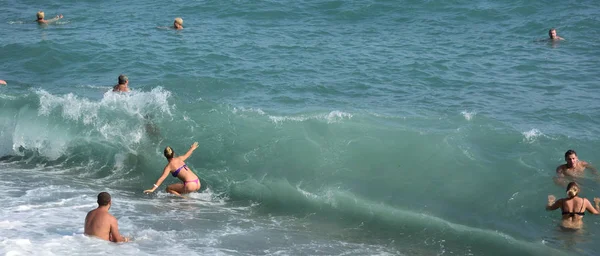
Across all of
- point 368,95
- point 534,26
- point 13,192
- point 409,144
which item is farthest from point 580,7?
point 13,192

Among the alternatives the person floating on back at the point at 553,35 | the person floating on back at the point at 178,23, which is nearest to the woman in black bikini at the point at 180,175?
the person floating on back at the point at 178,23

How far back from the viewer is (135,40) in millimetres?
24406

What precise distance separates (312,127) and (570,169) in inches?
215

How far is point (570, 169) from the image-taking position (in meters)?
13.6

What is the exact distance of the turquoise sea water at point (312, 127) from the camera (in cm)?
1220

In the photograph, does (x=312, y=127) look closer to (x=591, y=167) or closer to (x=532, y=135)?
(x=532, y=135)

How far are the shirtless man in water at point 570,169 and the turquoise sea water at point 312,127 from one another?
0.72ft

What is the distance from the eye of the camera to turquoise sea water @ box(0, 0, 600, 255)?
1220 cm

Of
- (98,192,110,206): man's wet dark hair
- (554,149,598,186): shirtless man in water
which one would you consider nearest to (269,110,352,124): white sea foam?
(554,149,598,186): shirtless man in water

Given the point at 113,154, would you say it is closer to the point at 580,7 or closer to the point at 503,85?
the point at 503,85

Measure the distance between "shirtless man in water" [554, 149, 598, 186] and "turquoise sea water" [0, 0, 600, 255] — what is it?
22cm

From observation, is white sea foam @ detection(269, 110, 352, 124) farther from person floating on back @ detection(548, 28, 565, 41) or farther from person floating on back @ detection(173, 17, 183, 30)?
person floating on back @ detection(173, 17, 183, 30)

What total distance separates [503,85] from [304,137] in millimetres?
5824

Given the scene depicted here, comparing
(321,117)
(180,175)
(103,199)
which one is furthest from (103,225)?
(321,117)
